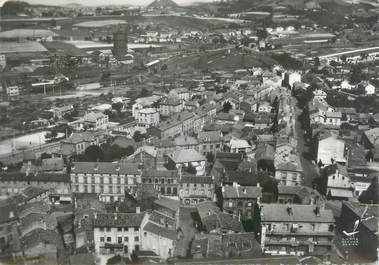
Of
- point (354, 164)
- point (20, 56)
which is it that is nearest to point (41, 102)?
point (20, 56)

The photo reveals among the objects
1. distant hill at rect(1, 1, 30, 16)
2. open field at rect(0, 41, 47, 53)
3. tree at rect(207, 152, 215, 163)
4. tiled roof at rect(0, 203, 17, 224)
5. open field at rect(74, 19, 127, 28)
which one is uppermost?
distant hill at rect(1, 1, 30, 16)

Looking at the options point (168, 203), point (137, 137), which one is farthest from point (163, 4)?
point (168, 203)

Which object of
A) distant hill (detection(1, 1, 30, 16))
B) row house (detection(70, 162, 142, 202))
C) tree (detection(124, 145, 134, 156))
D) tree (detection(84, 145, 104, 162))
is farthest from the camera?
distant hill (detection(1, 1, 30, 16))

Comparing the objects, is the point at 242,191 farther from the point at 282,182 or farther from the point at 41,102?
the point at 41,102

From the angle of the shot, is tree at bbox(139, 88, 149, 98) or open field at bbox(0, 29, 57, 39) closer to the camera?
tree at bbox(139, 88, 149, 98)

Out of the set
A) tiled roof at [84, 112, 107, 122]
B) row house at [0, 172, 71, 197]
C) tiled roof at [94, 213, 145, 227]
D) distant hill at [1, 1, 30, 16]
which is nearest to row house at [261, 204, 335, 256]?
tiled roof at [94, 213, 145, 227]

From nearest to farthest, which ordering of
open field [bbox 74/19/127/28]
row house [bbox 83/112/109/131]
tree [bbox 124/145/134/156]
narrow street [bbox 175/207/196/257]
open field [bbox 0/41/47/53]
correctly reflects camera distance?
narrow street [bbox 175/207/196/257] < tree [bbox 124/145/134/156] < row house [bbox 83/112/109/131] < open field [bbox 0/41/47/53] < open field [bbox 74/19/127/28]

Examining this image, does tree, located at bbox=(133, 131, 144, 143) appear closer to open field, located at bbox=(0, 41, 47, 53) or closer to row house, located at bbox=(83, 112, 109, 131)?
row house, located at bbox=(83, 112, 109, 131)
